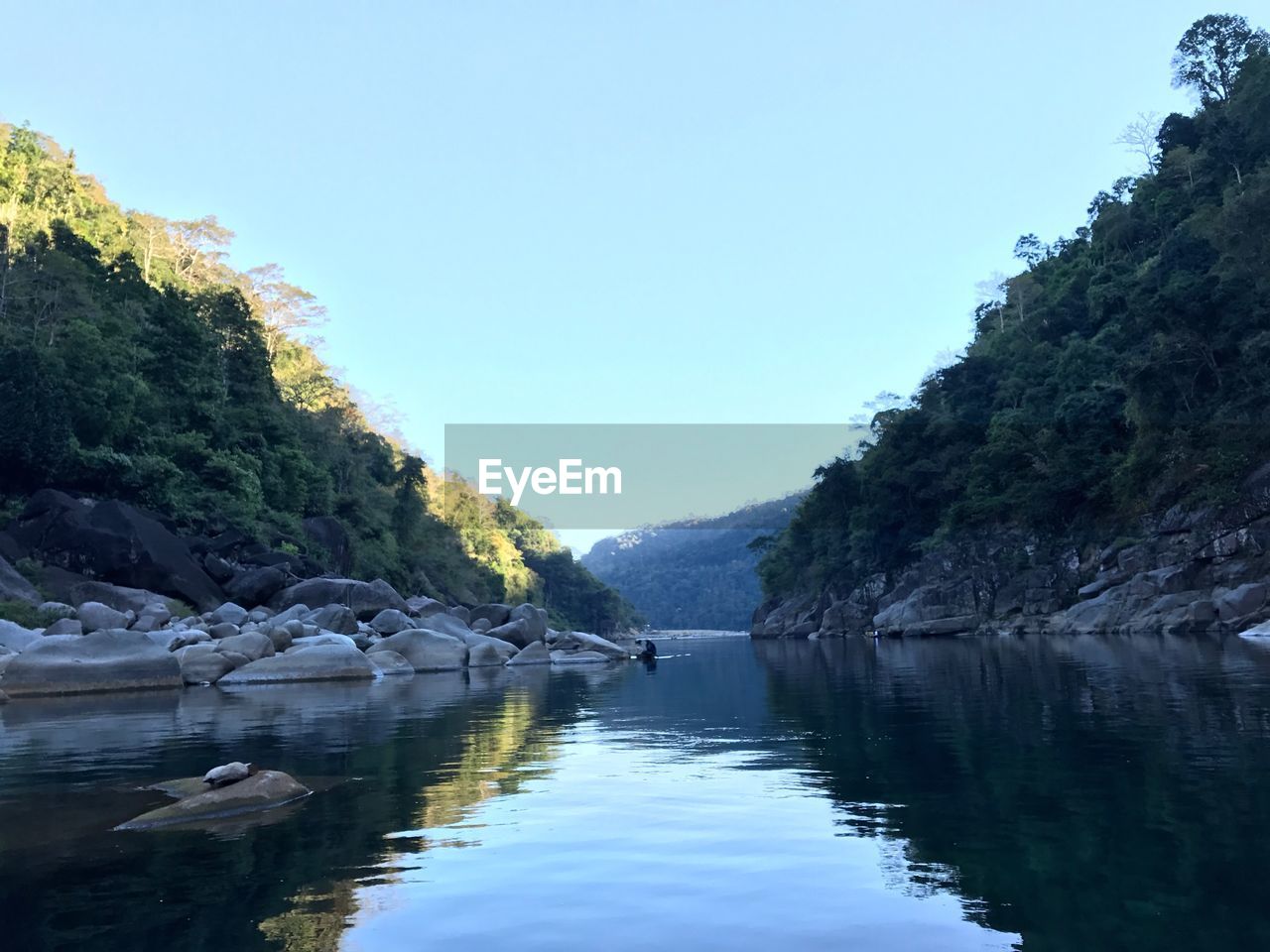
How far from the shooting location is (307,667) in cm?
2366

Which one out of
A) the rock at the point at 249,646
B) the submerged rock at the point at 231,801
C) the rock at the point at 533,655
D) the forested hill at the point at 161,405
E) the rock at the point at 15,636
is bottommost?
the submerged rock at the point at 231,801

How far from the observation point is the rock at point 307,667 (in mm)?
23156

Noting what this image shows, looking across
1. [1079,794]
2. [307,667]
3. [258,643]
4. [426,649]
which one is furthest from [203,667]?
[1079,794]

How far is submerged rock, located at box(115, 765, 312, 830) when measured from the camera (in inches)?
281

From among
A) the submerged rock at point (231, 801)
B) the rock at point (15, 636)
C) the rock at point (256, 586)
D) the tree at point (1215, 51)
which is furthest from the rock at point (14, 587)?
the tree at point (1215, 51)

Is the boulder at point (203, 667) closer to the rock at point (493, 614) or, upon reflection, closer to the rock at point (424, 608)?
the rock at point (424, 608)

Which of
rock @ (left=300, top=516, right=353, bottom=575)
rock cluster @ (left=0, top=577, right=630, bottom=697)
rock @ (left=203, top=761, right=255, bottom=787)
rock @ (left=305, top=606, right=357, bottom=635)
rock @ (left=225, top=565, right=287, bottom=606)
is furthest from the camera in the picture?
rock @ (left=300, top=516, right=353, bottom=575)

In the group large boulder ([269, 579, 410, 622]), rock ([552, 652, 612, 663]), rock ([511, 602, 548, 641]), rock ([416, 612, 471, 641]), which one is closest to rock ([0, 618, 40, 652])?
large boulder ([269, 579, 410, 622])

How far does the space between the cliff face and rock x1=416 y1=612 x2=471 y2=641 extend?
2430 cm

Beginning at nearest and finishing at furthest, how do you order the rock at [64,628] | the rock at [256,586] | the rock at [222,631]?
the rock at [64,628] < the rock at [222,631] < the rock at [256,586]

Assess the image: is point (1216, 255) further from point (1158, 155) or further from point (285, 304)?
point (285, 304)

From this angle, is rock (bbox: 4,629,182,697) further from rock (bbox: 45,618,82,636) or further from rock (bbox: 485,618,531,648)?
rock (bbox: 485,618,531,648)

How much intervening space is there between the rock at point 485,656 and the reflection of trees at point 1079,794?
17.9m

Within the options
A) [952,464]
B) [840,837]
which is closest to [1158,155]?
[952,464]
